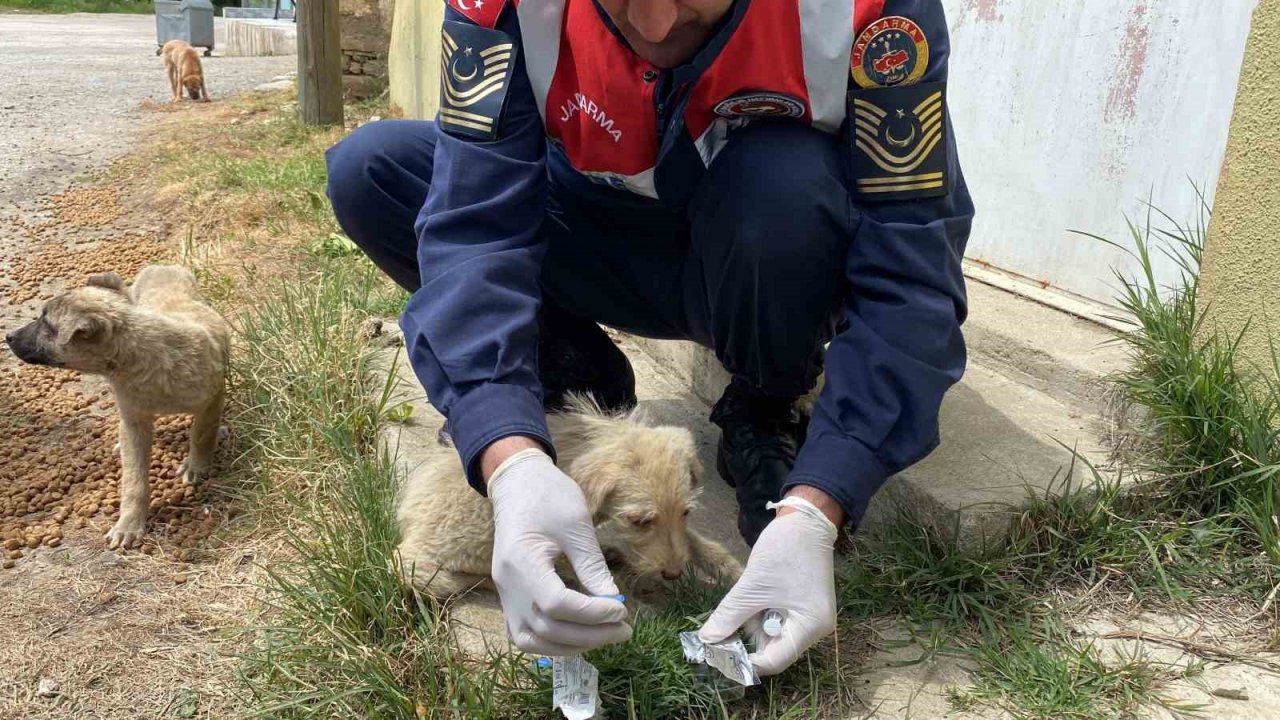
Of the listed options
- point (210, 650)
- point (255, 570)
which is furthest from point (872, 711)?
point (255, 570)

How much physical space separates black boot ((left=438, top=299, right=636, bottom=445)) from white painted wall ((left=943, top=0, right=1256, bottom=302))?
5.83 ft

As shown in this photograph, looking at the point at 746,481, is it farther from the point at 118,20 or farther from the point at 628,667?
the point at 118,20

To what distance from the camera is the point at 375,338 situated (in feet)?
11.6

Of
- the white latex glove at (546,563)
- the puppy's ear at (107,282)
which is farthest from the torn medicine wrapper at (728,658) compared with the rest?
the puppy's ear at (107,282)

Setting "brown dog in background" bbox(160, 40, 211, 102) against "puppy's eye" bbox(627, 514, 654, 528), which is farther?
"brown dog in background" bbox(160, 40, 211, 102)

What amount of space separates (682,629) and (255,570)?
1304 mm

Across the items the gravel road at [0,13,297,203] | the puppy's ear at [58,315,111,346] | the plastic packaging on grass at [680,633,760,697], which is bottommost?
the gravel road at [0,13,297,203]

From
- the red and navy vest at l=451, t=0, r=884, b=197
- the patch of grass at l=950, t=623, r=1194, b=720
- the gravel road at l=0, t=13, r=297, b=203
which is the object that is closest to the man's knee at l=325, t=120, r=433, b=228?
the red and navy vest at l=451, t=0, r=884, b=197

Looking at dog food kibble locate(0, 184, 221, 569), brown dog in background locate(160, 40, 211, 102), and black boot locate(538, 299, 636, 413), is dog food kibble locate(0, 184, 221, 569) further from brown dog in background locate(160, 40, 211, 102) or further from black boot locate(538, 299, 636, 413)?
brown dog in background locate(160, 40, 211, 102)

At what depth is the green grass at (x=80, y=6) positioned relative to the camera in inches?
1254

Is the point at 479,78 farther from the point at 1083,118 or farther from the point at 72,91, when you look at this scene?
the point at 72,91

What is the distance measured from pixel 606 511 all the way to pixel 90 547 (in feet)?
6.17

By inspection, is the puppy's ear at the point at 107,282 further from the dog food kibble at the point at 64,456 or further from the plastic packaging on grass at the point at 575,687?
the plastic packaging on grass at the point at 575,687

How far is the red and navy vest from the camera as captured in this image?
193 cm
